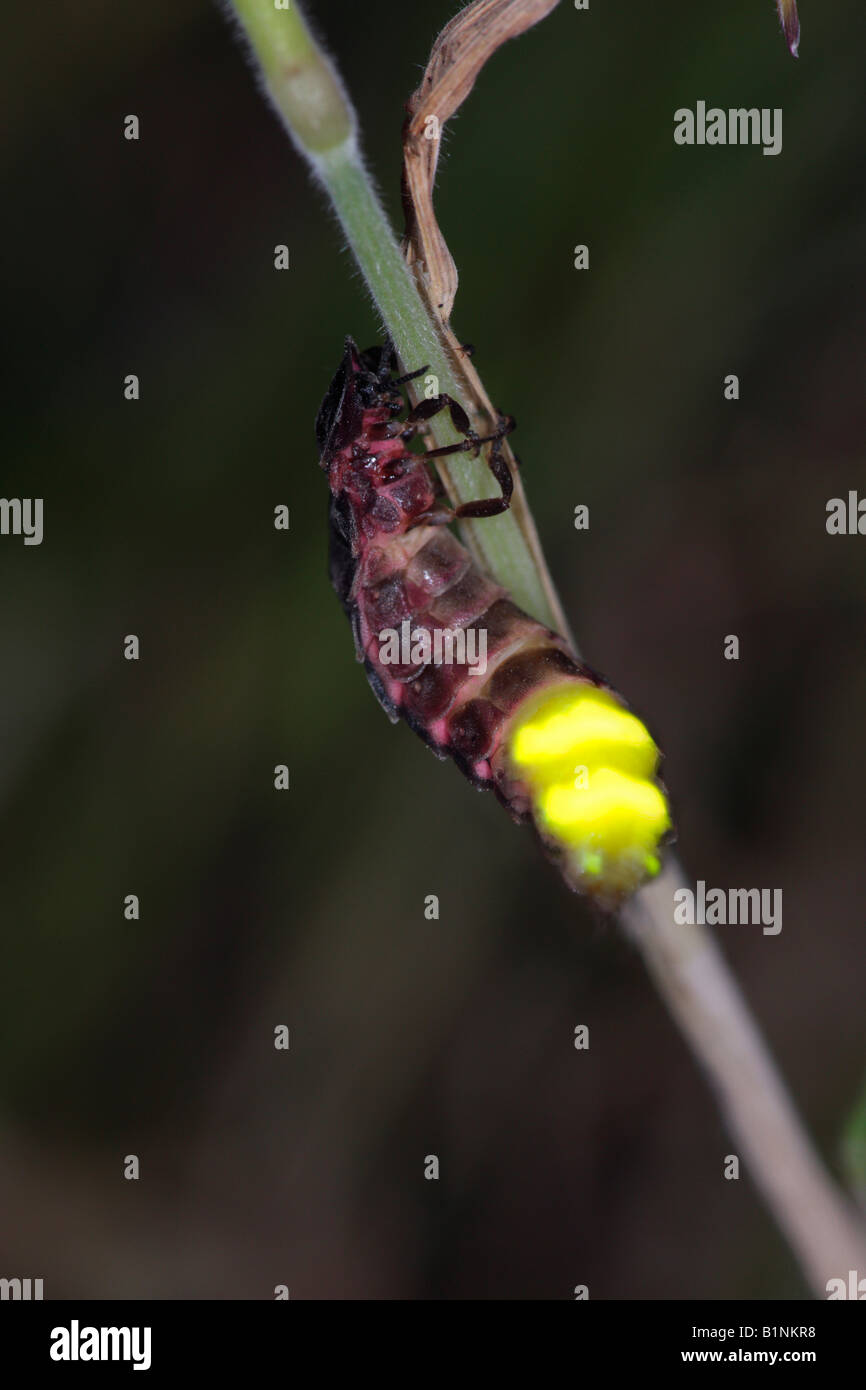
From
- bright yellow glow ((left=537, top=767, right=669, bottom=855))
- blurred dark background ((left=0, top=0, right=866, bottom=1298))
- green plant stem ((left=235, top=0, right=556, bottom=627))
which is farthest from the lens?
blurred dark background ((left=0, top=0, right=866, bottom=1298))

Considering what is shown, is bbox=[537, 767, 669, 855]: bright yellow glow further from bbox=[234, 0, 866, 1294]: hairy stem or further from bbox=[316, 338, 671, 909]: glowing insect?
bbox=[234, 0, 866, 1294]: hairy stem

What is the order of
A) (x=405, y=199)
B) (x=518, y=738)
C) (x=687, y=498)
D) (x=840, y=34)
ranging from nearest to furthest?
1. (x=405, y=199)
2. (x=518, y=738)
3. (x=840, y=34)
4. (x=687, y=498)

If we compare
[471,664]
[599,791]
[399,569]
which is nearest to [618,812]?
[599,791]

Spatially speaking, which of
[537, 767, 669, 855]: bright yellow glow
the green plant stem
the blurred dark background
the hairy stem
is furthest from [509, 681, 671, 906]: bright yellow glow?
the blurred dark background

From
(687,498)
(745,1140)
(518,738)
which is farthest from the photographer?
(687,498)

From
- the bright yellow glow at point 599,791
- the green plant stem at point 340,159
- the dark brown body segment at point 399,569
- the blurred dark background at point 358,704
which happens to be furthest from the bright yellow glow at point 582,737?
the blurred dark background at point 358,704

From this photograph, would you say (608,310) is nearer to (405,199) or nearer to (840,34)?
(840,34)

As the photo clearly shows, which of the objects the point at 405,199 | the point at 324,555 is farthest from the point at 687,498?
the point at 405,199
